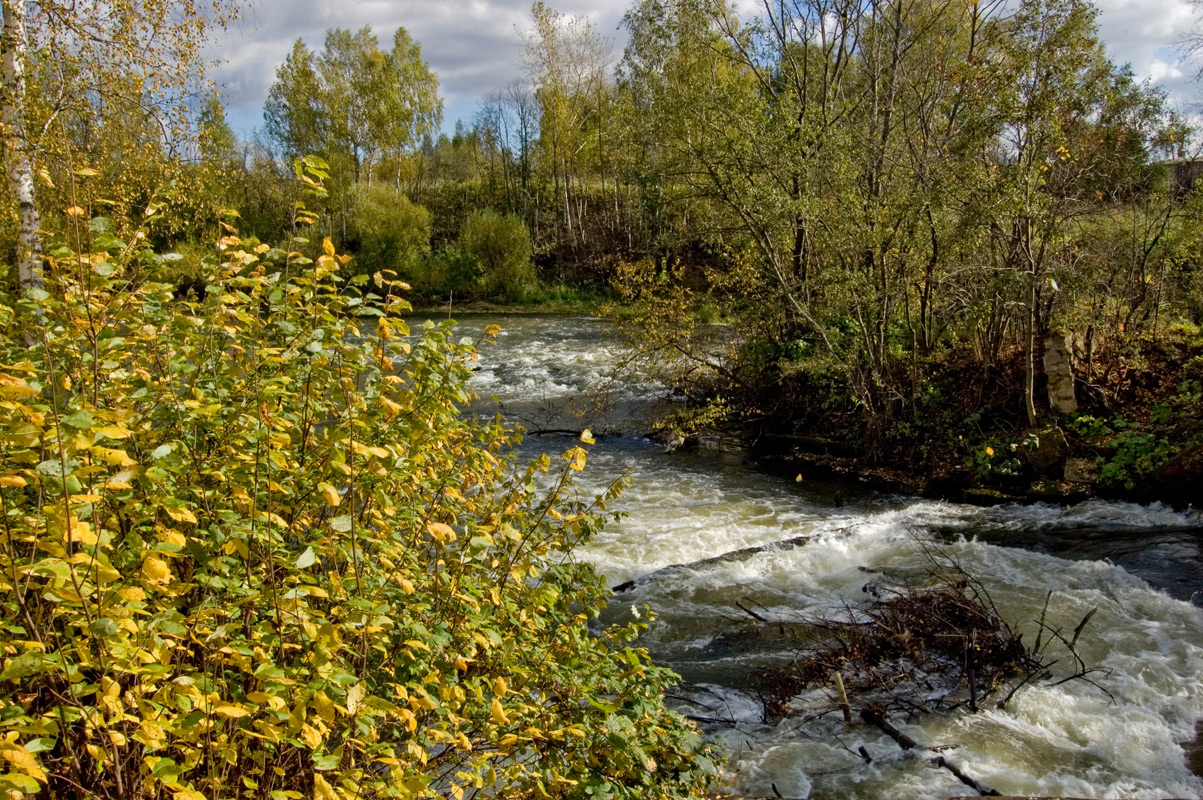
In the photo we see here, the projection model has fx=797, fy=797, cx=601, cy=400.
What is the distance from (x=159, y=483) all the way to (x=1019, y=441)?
1185cm

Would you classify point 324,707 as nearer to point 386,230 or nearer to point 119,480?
point 119,480

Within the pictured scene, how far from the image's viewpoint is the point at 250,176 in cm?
4112

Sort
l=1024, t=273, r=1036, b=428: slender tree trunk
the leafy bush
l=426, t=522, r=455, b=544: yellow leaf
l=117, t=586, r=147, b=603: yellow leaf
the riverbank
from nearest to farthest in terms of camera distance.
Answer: l=117, t=586, r=147, b=603: yellow leaf, l=426, t=522, r=455, b=544: yellow leaf, the riverbank, l=1024, t=273, r=1036, b=428: slender tree trunk, the leafy bush

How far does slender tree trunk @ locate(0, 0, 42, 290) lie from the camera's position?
25.0ft

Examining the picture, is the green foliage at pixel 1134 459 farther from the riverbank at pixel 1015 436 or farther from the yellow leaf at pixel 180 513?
the yellow leaf at pixel 180 513

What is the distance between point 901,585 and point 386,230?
34987 millimetres

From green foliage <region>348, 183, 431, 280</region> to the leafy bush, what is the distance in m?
2.84

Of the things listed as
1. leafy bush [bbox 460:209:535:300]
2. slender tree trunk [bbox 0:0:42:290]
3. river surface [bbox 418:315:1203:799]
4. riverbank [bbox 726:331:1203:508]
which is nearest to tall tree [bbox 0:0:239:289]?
slender tree trunk [bbox 0:0:42:290]

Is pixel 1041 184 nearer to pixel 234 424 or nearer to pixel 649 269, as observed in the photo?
pixel 649 269

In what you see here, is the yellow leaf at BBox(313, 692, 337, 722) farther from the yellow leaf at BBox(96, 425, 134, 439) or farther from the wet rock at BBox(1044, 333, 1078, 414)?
the wet rock at BBox(1044, 333, 1078, 414)

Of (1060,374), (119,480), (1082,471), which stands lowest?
(1082,471)

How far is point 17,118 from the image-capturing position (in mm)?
8086

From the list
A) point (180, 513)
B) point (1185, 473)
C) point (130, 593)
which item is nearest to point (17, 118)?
point (180, 513)

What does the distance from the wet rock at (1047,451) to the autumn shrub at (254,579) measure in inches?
363
